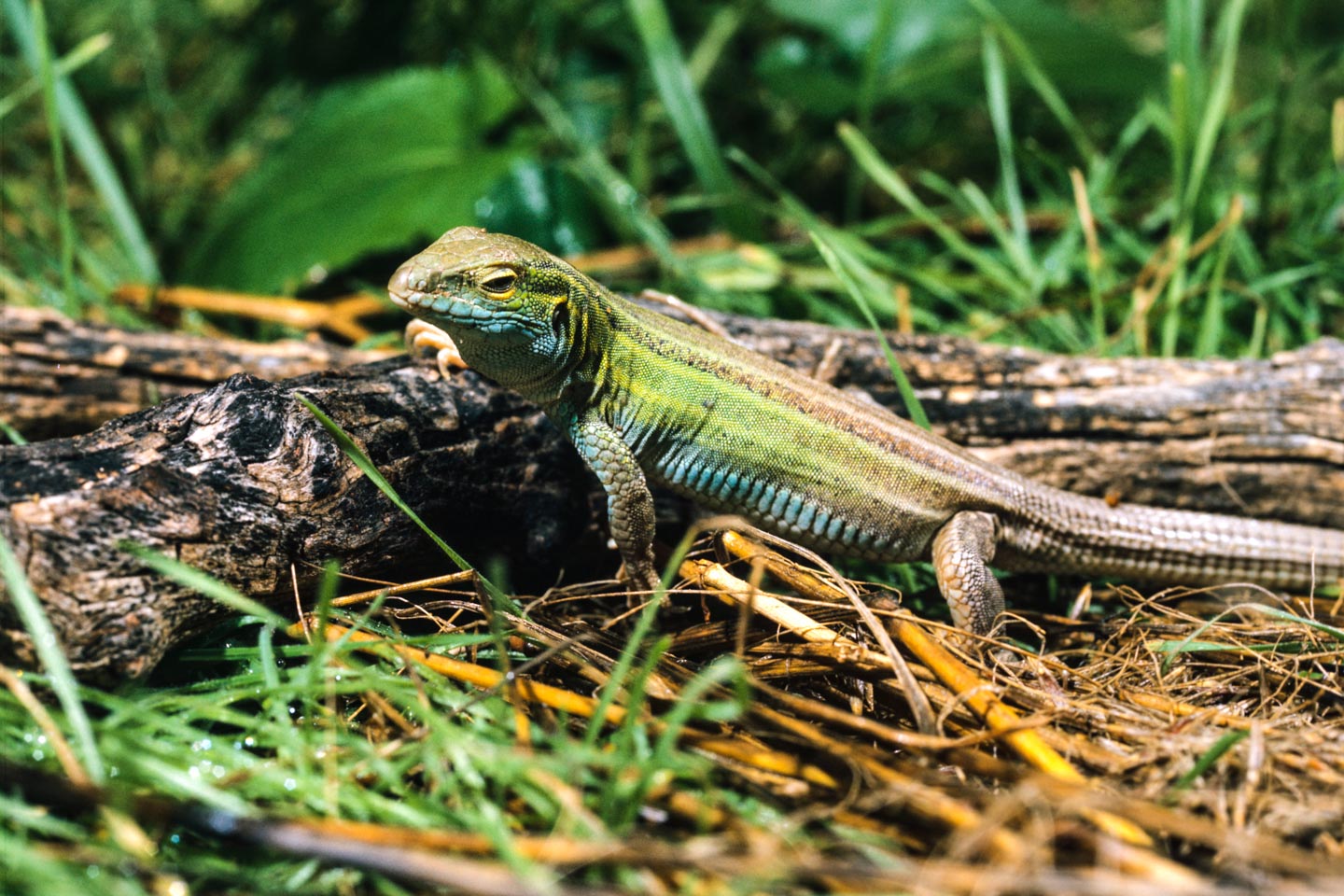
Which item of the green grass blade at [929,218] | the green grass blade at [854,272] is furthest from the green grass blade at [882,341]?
the green grass blade at [929,218]

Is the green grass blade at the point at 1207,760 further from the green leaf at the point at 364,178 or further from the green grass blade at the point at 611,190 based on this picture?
the green leaf at the point at 364,178

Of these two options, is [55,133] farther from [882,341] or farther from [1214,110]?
[1214,110]

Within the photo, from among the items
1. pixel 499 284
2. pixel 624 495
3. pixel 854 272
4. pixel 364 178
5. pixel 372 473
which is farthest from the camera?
pixel 364 178

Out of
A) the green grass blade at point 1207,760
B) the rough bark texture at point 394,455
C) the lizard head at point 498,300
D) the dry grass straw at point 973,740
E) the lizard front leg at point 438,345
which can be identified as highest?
the lizard head at point 498,300

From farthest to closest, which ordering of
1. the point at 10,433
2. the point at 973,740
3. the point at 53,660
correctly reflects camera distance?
the point at 10,433 < the point at 973,740 < the point at 53,660

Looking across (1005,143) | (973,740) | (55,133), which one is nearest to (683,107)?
(1005,143)

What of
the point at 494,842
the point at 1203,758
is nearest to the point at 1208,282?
the point at 1203,758
